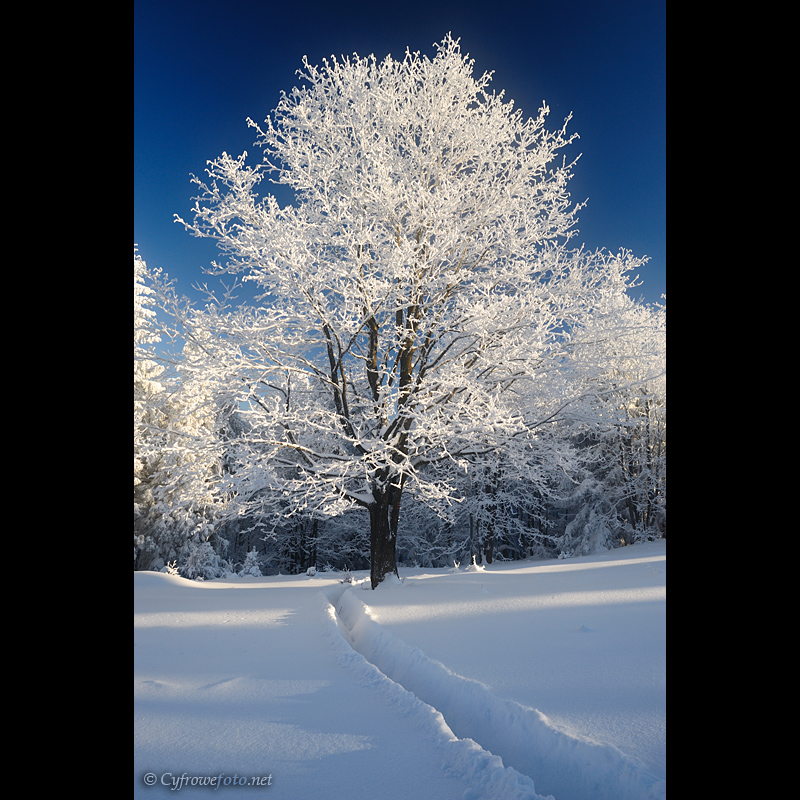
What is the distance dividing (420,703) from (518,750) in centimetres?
75

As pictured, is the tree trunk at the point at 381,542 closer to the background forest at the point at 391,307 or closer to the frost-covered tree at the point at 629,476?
the background forest at the point at 391,307

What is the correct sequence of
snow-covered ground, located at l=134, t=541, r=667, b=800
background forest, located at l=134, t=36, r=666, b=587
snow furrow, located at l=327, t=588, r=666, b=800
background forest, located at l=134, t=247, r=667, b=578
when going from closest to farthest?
snow furrow, located at l=327, t=588, r=666, b=800 → snow-covered ground, located at l=134, t=541, r=667, b=800 → background forest, located at l=134, t=36, r=666, b=587 → background forest, located at l=134, t=247, r=667, b=578

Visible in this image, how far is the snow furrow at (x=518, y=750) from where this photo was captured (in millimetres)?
2244

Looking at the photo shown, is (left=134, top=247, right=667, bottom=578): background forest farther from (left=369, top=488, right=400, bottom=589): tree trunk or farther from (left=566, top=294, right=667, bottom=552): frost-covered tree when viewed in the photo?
(left=369, top=488, right=400, bottom=589): tree trunk

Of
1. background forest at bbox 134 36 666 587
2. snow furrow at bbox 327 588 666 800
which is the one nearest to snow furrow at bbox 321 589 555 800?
snow furrow at bbox 327 588 666 800

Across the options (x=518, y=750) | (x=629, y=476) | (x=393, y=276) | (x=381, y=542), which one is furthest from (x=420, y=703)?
(x=629, y=476)

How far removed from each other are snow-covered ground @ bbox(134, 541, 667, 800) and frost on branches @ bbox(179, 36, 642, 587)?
9.74 ft

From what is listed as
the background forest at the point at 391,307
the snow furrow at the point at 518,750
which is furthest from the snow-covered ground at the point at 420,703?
the background forest at the point at 391,307

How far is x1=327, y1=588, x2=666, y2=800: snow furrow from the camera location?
2244 mm

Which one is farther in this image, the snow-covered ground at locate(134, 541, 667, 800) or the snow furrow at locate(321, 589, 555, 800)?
the snow-covered ground at locate(134, 541, 667, 800)

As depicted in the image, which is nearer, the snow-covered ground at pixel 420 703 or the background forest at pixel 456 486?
the snow-covered ground at pixel 420 703

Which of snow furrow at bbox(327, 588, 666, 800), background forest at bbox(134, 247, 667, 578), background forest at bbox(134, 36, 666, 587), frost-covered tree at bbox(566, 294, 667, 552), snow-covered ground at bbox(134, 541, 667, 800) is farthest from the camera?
frost-covered tree at bbox(566, 294, 667, 552)
